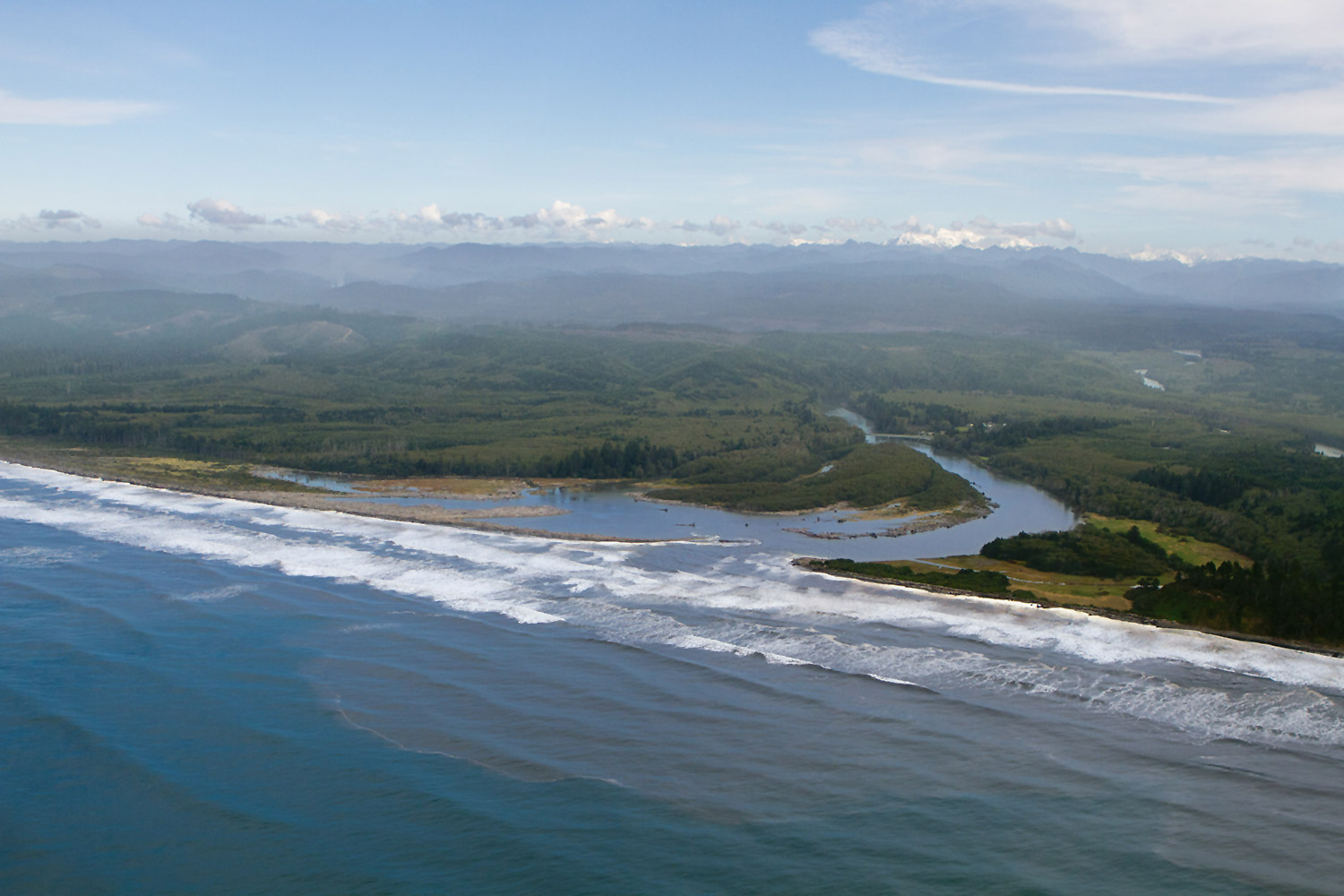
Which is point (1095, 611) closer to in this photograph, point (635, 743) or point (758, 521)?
A: point (635, 743)

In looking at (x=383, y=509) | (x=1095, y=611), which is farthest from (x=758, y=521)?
(x=1095, y=611)

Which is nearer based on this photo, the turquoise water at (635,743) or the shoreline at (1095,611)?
the turquoise water at (635,743)

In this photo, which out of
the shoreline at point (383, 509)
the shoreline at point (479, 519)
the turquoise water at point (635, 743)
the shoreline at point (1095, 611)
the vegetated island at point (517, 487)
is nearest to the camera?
the turquoise water at point (635, 743)

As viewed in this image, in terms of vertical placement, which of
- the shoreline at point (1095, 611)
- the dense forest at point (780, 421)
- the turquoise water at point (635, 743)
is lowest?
the turquoise water at point (635, 743)

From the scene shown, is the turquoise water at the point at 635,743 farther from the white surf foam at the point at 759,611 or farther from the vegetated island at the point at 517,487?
the vegetated island at the point at 517,487

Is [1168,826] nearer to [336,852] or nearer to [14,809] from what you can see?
[336,852]

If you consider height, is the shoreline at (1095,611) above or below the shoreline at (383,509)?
above

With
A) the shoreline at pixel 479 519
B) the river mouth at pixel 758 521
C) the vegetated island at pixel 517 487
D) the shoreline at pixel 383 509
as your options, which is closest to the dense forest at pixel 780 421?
the vegetated island at pixel 517 487

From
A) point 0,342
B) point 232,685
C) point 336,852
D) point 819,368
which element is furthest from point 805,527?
point 0,342
